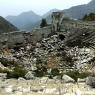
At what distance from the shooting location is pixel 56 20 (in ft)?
93.8

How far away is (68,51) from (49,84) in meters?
13.4

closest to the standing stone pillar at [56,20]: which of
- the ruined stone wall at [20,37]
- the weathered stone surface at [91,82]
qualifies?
the ruined stone wall at [20,37]

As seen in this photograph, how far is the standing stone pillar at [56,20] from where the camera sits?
28.3 metres

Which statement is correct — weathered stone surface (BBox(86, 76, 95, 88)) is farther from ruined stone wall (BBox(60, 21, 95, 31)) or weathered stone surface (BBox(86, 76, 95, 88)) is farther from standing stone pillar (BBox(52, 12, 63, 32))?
standing stone pillar (BBox(52, 12, 63, 32))

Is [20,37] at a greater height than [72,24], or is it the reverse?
[72,24]

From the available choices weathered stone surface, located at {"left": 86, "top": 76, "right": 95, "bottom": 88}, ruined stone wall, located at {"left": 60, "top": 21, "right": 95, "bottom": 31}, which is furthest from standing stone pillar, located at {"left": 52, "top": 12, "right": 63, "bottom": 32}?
weathered stone surface, located at {"left": 86, "top": 76, "right": 95, "bottom": 88}

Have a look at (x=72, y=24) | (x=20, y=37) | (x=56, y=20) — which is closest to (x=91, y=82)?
(x=20, y=37)

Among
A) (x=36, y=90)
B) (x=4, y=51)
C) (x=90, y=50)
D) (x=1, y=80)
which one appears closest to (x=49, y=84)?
(x=36, y=90)

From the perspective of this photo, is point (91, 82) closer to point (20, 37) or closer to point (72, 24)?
point (20, 37)

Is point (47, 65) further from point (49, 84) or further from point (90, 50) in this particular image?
point (49, 84)

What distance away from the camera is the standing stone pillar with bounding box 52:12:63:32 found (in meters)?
28.3

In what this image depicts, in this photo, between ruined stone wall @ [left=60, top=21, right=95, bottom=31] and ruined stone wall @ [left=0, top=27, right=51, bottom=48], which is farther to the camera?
ruined stone wall @ [left=60, top=21, right=95, bottom=31]

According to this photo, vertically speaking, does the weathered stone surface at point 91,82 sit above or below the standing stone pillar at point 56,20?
below

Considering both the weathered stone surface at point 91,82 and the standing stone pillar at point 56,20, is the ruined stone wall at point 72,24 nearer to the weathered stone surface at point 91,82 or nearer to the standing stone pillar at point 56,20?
the standing stone pillar at point 56,20
